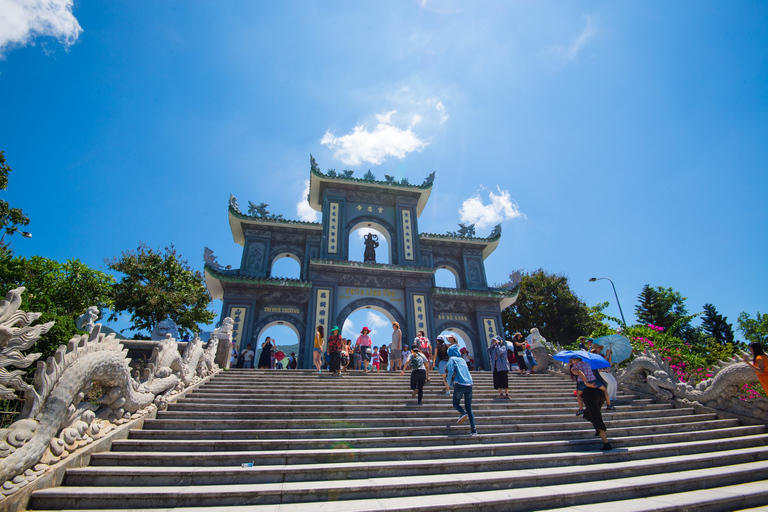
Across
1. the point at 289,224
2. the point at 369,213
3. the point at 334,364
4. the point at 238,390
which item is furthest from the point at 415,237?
the point at 238,390

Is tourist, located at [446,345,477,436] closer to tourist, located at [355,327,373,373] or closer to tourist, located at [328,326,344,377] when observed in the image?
tourist, located at [328,326,344,377]

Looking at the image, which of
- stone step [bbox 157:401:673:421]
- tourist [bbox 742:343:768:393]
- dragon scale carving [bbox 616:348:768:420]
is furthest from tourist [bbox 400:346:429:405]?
dragon scale carving [bbox 616:348:768:420]

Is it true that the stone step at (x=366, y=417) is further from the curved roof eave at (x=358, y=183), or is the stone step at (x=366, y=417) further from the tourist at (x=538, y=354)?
the curved roof eave at (x=358, y=183)

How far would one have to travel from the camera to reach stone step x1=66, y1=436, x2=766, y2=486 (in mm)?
3967

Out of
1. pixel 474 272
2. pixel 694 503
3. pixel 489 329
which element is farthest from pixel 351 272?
pixel 694 503

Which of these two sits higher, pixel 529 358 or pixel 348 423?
pixel 529 358

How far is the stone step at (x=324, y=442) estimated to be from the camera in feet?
15.9

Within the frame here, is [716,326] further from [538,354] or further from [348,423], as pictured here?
[348,423]

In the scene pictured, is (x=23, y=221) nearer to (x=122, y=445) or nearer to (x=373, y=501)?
(x=122, y=445)

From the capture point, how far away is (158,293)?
2052 cm

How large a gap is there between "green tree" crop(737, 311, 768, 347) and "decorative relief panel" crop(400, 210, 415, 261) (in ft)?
124

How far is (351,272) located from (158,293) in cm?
1220

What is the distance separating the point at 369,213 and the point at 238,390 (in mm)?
12869

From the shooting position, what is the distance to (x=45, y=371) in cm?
410
